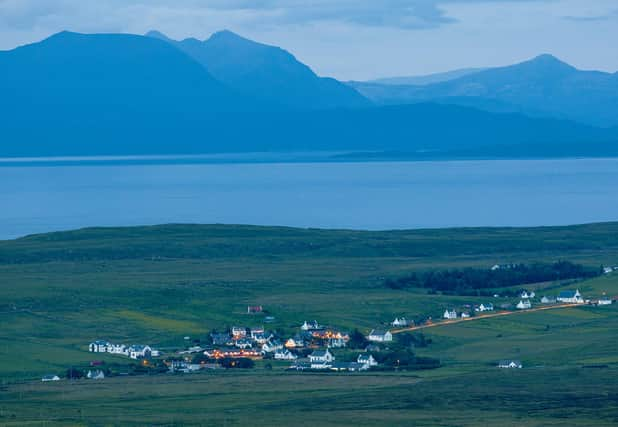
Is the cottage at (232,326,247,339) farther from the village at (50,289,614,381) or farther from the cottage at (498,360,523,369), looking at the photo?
the cottage at (498,360,523,369)

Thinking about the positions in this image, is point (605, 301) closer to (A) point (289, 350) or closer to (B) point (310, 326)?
(B) point (310, 326)

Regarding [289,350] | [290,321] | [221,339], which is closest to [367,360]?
[289,350]

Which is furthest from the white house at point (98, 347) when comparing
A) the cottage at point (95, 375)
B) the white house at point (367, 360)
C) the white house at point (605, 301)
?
the white house at point (605, 301)

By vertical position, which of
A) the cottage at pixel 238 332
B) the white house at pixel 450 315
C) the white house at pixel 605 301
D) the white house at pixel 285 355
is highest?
the white house at pixel 605 301

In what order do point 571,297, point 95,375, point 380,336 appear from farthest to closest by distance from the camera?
point 571,297, point 380,336, point 95,375

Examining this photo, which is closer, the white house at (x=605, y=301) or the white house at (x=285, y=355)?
the white house at (x=285, y=355)

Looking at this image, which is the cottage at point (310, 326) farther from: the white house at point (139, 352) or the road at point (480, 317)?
the white house at point (139, 352)
